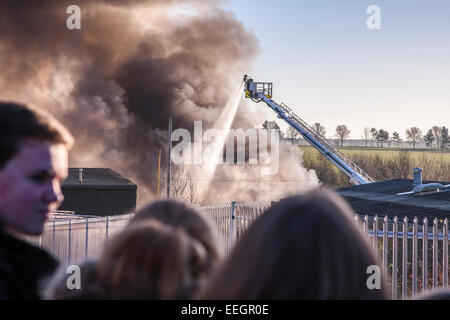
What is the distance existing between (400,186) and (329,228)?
593 inches

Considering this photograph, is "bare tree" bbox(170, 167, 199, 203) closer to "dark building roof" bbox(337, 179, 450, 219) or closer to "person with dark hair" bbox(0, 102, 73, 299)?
"dark building roof" bbox(337, 179, 450, 219)

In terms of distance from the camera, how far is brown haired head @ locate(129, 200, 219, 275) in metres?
1.39

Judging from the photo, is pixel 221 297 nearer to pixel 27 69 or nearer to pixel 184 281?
pixel 184 281

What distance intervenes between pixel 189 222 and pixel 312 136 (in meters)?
24.9

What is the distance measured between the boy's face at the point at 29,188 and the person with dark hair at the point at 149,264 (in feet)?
0.81

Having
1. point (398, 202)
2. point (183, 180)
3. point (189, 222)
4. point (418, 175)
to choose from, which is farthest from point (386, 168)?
point (189, 222)

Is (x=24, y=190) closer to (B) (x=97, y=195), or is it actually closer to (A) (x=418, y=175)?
(A) (x=418, y=175)

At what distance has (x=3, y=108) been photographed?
1427 millimetres

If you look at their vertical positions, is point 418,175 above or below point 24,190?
below

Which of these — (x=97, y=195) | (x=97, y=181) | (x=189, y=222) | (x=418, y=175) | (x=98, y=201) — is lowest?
(x=98, y=201)

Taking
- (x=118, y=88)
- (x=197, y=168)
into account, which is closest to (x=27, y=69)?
(x=118, y=88)

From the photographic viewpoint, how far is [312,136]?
25812 millimetres

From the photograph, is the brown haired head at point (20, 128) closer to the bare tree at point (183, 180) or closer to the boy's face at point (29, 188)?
the boy's face at point (29, 188)

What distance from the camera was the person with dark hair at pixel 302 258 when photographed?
1.14 m
